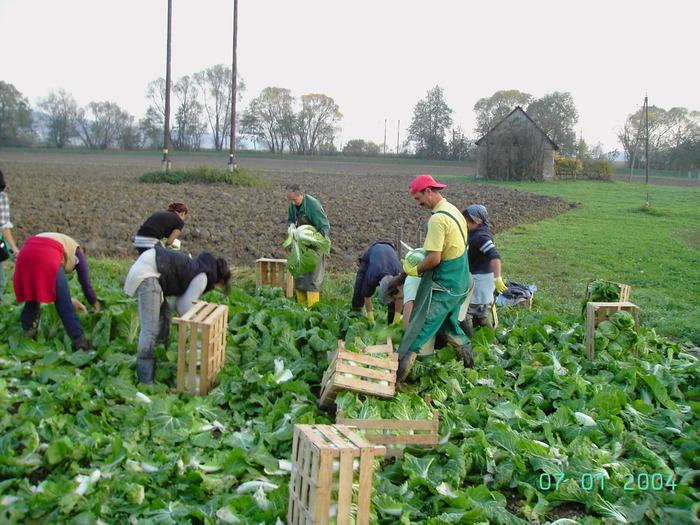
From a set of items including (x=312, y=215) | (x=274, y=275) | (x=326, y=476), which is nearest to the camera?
(x=326, y=476)

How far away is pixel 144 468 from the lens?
11.8 feet

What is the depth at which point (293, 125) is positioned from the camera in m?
64.0

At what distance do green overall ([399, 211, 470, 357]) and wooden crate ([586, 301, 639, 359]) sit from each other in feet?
5.39

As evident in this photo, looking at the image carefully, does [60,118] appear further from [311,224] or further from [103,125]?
[311,224]

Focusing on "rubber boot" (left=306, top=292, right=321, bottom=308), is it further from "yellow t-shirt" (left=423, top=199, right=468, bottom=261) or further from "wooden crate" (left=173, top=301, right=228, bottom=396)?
"yellow t-shirt" (left=423, top=199, right=468, bottom=261)

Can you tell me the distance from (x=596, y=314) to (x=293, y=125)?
60.6 metres

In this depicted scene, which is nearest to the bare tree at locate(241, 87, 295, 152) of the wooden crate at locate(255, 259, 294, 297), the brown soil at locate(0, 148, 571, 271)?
the brown soil at locate(0, 148, 571, 271)

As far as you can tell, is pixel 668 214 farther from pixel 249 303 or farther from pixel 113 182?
pixel 113 182

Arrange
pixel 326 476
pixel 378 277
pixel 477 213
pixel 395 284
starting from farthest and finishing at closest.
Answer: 1. pixel 378 277
2. pixel 477 213
3. pixel 395 284
4. pixel 326 476

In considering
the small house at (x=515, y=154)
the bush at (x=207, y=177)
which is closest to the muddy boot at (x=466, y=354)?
the bush at (x=207, y=177)

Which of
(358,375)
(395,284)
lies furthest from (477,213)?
(358,375)

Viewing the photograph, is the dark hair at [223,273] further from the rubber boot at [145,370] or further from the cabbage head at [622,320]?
the cabbage head at [622,320]

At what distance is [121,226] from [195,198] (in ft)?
18.7

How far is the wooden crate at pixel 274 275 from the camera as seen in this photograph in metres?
7.96
